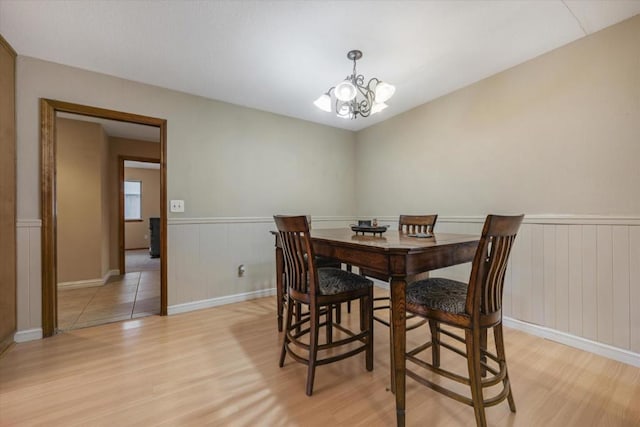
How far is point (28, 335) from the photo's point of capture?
2.11m

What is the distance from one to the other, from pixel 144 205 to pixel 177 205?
613cm

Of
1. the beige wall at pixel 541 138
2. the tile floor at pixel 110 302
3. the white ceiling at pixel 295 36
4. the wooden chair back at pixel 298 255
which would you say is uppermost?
the white ceiling at pixel 295 36

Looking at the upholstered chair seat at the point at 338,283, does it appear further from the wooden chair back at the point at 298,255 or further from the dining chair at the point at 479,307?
the dining chair at the point at 479,307

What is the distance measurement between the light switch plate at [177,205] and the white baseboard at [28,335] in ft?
4.52

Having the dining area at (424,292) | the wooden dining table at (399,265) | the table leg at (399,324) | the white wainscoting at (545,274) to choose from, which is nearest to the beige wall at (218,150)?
the white wainscoting at (545,274)

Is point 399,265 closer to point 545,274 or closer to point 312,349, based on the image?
point 312,349

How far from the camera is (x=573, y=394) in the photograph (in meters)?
1.45

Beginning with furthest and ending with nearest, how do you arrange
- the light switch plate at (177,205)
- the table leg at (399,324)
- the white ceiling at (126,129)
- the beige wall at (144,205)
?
1. the beige wall at (144,205)
2. the white ceiling at (126,129)
3. the light switch plate at (177,205)
4. the table leg at (399,324)

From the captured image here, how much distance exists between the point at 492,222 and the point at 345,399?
117cm

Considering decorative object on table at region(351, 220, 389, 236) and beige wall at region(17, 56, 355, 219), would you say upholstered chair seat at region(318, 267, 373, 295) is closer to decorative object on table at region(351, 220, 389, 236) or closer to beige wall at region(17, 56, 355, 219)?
decorative object on table at region(351, 220, 389, 236)

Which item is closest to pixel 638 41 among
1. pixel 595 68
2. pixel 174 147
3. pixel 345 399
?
pixel 595 68

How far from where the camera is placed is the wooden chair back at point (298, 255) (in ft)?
4.86

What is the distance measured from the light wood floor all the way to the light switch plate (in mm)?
1193

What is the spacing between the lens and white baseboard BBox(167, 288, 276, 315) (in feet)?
8.88
